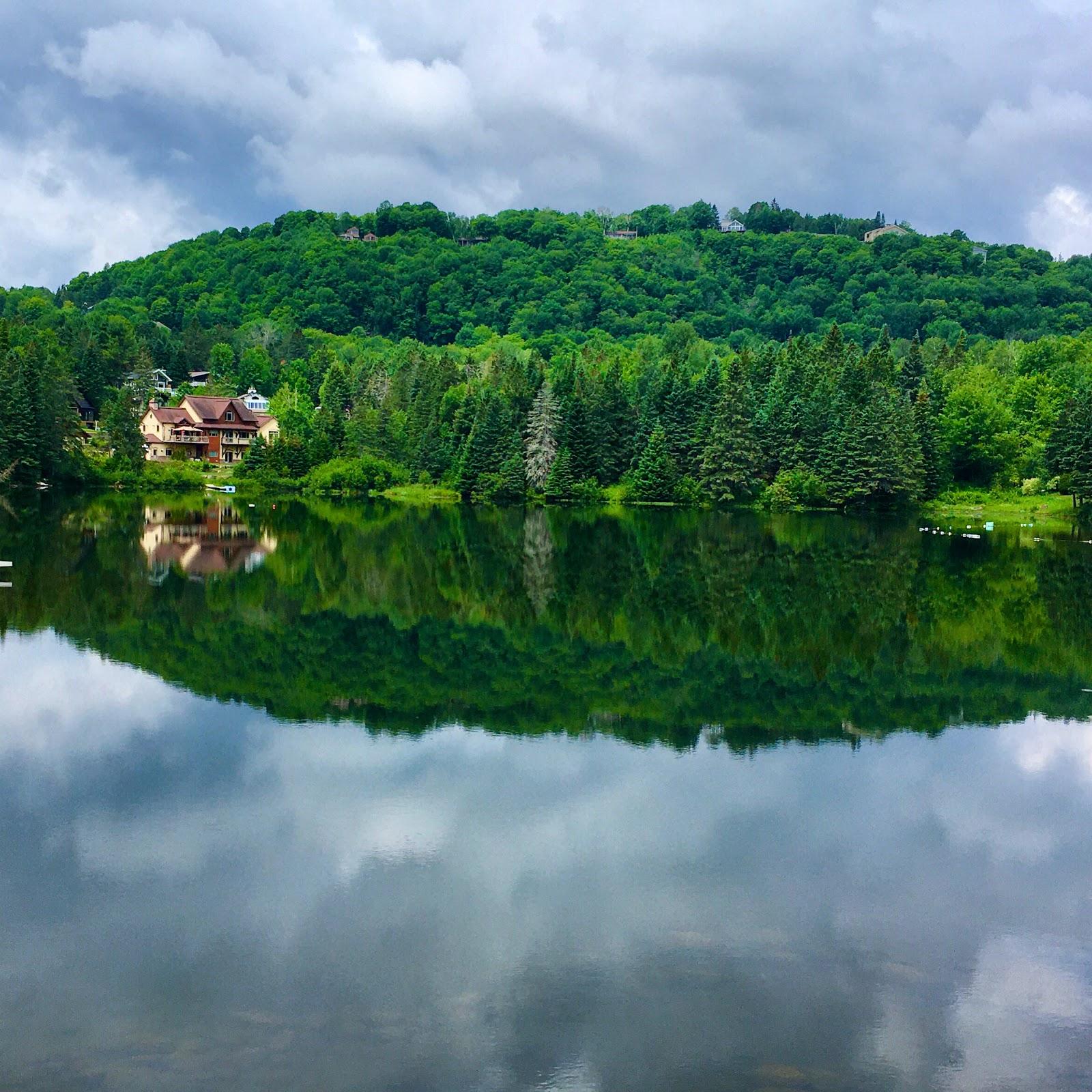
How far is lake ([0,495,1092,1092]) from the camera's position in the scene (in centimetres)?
841

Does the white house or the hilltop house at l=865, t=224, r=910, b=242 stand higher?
the hilltop house at l=865, t=224, r=910, b=242

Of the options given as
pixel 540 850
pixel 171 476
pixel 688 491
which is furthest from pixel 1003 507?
pixel 540 850

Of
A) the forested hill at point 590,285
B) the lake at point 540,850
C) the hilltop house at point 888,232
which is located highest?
the hilltop house at point 888,232

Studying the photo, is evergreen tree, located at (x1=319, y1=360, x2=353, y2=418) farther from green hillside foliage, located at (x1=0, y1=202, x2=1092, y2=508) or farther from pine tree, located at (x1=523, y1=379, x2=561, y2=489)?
pine tree, located at (x1=523, y1=379, x2=561, y2=489)

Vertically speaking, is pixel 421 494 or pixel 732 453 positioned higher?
pixel 732 453

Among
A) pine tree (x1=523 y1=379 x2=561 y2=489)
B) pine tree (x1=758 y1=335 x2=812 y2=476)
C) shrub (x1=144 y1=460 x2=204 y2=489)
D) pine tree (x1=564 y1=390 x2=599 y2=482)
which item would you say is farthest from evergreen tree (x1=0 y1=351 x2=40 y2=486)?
pine tree (x1=758 y1=335 x2=812 y2=476)

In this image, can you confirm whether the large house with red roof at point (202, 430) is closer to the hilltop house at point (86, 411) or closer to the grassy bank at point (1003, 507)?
the hilltop house at point (86, 411)

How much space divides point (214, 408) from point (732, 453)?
46.8m

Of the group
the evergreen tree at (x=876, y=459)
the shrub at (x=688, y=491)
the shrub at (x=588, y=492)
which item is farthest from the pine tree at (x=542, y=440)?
the evergreen tree at (x=876, y=459)

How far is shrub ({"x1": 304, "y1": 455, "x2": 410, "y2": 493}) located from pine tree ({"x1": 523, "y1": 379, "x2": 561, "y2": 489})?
37.8 ft

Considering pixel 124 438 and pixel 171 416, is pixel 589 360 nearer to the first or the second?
pixel 171 416

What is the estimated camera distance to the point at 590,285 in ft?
573

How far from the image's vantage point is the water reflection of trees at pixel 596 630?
17766 millimetres

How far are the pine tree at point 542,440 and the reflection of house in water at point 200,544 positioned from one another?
82.6 ft
